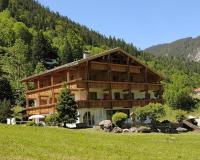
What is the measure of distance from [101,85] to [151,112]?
345 inches

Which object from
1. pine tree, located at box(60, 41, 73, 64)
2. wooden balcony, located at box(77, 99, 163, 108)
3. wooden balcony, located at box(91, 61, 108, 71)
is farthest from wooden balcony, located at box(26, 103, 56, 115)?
pine tree, located at box(60, 41, 73, 64)

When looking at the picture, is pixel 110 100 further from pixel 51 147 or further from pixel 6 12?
pixel 6 12

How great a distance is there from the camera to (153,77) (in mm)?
60812

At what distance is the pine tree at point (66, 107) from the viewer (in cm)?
4553

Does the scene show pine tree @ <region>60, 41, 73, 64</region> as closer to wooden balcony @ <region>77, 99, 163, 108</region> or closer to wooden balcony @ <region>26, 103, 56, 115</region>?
wooden balcony @ <region>26, 103, 56, 115</region>

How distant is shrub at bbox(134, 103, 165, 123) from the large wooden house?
21.2 ft

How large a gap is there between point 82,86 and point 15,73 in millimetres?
60813

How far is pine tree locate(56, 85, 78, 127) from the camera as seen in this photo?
45528mm

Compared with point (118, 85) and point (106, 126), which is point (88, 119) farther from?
point (106, 126)

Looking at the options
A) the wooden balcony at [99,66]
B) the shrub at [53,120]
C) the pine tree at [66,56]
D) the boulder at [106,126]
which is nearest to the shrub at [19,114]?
the shrub at [53,120]

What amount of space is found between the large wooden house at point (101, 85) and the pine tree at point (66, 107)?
72.3 inches

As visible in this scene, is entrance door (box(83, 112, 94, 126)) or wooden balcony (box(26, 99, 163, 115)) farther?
entrance door (box(83, 112, 94, 126))

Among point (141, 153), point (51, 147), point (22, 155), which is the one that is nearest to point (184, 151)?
point (141, 153)

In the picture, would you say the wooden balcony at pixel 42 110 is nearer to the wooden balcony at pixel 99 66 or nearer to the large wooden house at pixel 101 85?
the large wooden house at pixel 101 85
